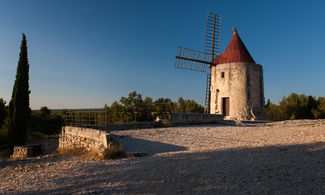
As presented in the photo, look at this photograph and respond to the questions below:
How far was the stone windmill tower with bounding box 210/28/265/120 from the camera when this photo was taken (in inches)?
647

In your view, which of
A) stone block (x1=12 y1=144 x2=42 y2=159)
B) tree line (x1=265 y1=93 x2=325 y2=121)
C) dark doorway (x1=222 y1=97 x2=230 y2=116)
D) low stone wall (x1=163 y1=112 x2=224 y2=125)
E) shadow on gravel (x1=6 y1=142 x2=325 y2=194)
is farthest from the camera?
tree line (x1=265 y1=93 x2=325 y2=121)

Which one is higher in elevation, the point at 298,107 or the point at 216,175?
the point at 298,107

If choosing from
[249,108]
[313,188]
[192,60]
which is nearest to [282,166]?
[313,188]

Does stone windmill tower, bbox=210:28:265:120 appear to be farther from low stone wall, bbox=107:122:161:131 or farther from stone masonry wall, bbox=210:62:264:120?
low stone wall, bbox=107:122:161:131

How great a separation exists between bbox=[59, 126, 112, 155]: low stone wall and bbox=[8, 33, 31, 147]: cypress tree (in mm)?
5995

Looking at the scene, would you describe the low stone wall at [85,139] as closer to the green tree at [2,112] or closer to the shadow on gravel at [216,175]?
the shadow on gravel at [216,175]

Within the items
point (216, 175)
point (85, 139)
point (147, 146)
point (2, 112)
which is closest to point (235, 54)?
point (147, 146)

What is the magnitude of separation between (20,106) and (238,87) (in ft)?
52.1

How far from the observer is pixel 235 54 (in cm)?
1750

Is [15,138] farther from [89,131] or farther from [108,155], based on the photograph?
[108,155]

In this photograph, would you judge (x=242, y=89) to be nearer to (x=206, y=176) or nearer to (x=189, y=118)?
(x=189, y=118)

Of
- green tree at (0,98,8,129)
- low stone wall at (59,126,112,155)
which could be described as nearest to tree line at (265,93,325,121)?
low stone wall at (59,126,112,155)

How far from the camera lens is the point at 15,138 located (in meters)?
14.2

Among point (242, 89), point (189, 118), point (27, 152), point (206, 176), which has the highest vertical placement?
point (242, 89)
